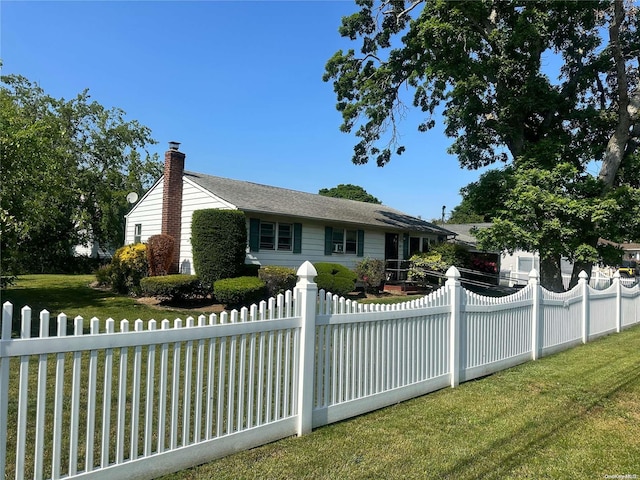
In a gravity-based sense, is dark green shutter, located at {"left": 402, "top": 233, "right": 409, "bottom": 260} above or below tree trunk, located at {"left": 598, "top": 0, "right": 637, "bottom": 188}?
below

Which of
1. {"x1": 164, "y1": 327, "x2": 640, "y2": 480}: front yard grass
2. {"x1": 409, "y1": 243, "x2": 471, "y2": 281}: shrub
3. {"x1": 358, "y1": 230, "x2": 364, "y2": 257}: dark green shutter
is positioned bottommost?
{"x1": 164, "y1": 327, "x2": 640, "y2": 480}: front yard grass

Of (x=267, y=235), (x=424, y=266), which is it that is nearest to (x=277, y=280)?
(x=267, y=235)

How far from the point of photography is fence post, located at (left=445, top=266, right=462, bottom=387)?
5.93 meters

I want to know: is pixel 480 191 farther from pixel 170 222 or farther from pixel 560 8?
pixel 170 222

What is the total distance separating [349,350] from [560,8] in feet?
42.9

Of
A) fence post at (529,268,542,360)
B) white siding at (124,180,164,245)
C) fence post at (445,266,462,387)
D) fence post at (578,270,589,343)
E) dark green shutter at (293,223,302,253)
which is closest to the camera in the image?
fence post at (445,266,462,387)

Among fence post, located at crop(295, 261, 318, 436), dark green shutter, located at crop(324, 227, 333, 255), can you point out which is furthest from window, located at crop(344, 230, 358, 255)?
fence post, located at crop(295, 261, 318, 436)

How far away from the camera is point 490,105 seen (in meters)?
15.6

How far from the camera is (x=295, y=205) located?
17.7m

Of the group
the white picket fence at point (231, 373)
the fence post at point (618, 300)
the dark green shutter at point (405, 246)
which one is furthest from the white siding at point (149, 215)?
the fence post at point (618, 300)

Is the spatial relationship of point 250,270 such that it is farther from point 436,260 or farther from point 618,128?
point 618,128

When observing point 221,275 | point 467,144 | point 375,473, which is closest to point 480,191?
point 467,144

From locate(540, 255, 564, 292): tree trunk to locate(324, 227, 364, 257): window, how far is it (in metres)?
6.94

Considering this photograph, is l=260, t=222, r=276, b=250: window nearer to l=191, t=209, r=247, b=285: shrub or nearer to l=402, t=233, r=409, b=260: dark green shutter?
l=191, t=209, r=247, b=285: shrub
